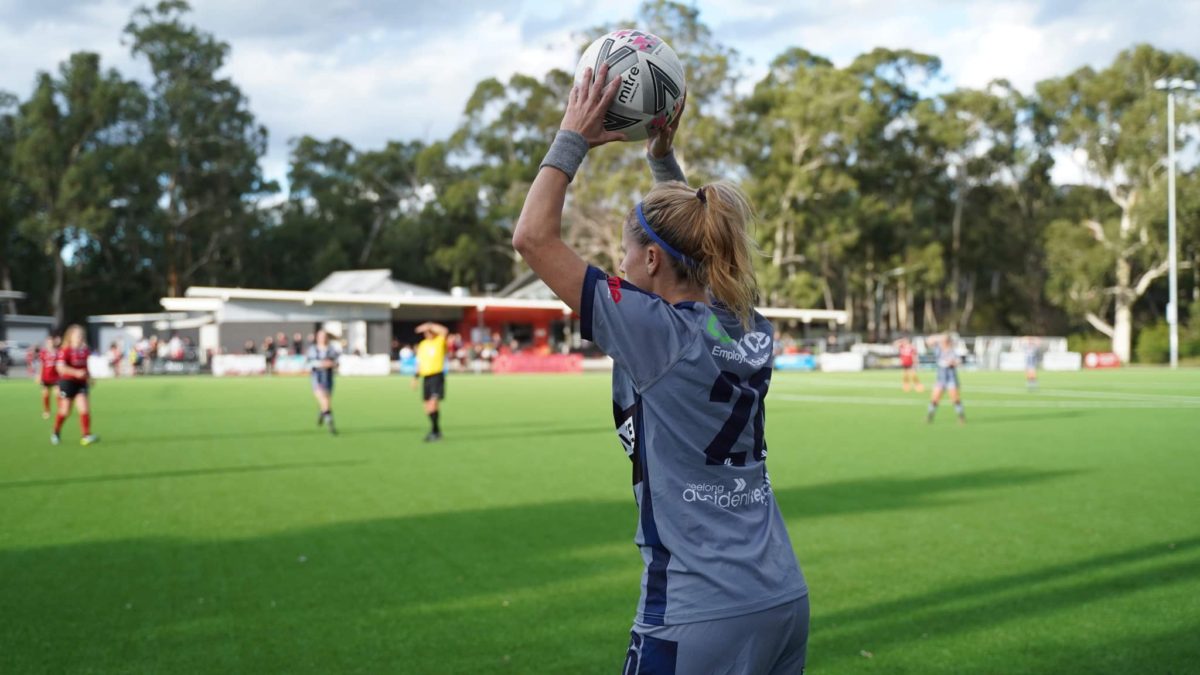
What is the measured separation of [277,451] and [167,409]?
10774 millimetres

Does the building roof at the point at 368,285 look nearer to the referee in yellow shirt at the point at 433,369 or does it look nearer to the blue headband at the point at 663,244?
the referee in yellow shirt at the point at 433,369

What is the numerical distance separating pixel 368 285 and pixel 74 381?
4664 cm

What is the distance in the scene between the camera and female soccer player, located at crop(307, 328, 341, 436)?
727 inches

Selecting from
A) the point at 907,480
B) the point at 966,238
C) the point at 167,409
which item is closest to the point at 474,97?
the point at 966,238

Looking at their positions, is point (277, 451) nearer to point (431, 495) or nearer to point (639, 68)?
point (431, 495)

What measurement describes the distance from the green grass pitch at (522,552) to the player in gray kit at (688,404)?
9.83ft

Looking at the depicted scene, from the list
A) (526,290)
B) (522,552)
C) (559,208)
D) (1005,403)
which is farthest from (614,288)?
(526,290)

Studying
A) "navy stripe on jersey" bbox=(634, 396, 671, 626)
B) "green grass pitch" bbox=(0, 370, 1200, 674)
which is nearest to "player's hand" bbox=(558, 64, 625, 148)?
"navy stripe on jersey" bbox=(634, 396, 671, 626)

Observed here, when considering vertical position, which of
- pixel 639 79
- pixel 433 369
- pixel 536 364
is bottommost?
pixel 536 364

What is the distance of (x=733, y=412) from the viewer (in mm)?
2605

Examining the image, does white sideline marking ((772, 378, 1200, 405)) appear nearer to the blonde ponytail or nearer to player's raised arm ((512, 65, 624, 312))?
the blonde ponytail

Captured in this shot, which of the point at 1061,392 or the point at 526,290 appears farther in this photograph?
the point at 526,290

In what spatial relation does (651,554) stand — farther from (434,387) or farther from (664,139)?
(434,387)

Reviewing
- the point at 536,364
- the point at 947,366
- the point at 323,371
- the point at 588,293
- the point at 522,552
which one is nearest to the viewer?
the point at 588,293
